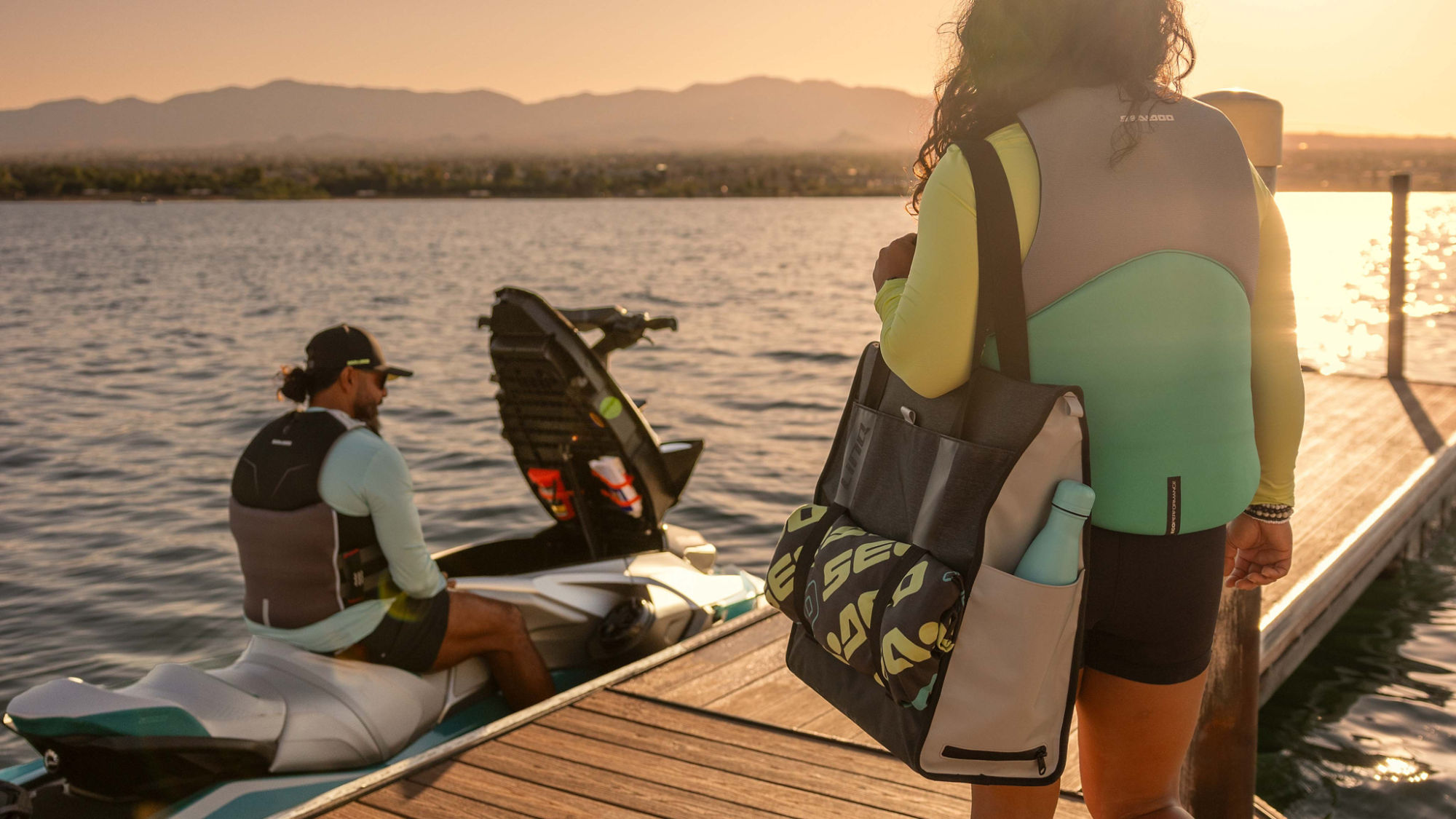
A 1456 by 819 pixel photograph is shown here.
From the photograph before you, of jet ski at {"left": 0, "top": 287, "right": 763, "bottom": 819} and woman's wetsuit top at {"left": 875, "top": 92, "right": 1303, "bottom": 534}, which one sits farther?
jet ski at {"left": 0, "top": 287, "right": 763, "bottom": 819}

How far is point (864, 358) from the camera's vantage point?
192cm

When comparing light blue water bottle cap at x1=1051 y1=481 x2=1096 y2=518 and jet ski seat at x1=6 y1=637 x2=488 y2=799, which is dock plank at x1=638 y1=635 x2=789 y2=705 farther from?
light blue water bottle cap at x1=1051 y1=481 x2=1096 y2=518

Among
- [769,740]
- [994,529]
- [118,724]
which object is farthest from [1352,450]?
[118,724]

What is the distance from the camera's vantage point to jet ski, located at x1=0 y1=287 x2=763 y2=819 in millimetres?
3600

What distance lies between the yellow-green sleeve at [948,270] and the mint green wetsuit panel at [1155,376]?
83 millimetres

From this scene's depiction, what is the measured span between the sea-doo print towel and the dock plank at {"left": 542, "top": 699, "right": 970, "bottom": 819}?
5.45 feet

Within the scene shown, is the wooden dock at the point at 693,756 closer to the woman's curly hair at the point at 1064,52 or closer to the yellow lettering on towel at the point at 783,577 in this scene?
the yellow lettering on towel at the point at 783,577

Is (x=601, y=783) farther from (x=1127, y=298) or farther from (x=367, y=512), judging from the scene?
(x=1127, y=298)

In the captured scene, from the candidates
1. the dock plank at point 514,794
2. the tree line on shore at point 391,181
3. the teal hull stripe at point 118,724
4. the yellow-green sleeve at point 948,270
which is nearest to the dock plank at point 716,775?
the dock plank at point 514,794

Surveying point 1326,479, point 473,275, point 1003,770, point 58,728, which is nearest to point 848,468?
point 1003,770

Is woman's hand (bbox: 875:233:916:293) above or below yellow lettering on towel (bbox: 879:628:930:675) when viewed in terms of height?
above

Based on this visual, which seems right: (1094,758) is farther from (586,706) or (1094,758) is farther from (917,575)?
(586,706)

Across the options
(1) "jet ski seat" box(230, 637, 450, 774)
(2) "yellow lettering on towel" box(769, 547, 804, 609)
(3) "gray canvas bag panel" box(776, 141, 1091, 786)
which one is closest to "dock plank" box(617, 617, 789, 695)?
(1) "jet ski seat" box(230, 637, 450, 774)

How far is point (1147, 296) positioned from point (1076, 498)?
11.6 inches
